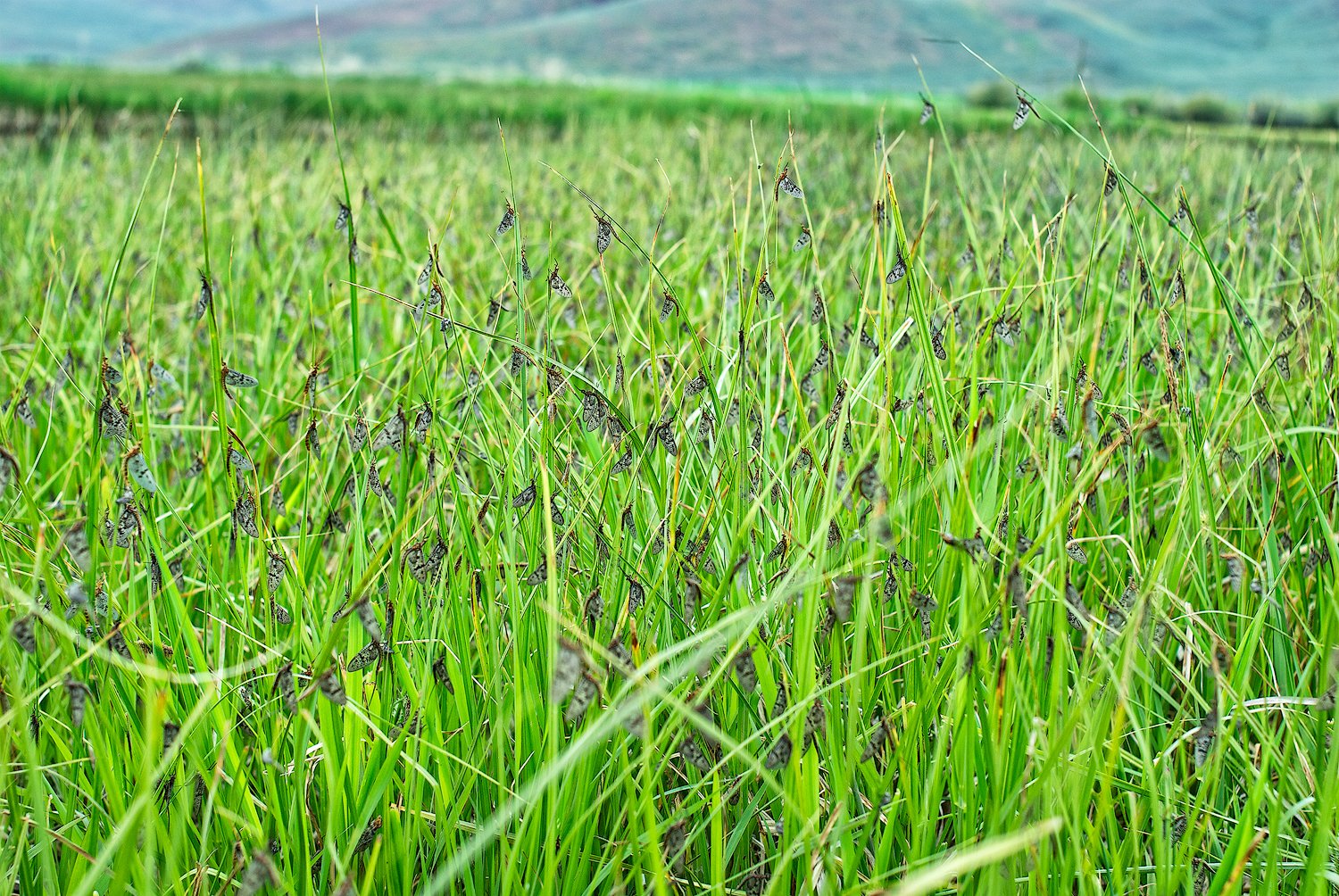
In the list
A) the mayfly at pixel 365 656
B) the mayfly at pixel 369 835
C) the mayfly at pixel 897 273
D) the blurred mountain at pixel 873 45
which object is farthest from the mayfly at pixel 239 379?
the blurred mountain at pixel 873 45

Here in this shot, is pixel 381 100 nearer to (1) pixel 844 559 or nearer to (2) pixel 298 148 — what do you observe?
(2) pixel 298 148

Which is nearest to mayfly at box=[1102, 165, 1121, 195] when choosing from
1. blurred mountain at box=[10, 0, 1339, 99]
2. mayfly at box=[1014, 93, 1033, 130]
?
mayfly at box=[1014, 93, 1033, 130]

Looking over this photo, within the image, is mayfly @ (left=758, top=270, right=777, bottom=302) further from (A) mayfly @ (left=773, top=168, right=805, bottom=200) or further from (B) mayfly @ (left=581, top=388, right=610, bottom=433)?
(B) mayfly @ (left=581, top=388, right=610, bottom=433)

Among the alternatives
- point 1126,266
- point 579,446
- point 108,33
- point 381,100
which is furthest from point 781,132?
point 108,33

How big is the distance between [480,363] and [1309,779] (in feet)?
3.73

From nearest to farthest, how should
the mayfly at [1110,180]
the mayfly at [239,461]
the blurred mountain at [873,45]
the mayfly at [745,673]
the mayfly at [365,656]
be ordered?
1. the mayfly at [745,673]
2. the mayfly at [365,656]
3. the mayfly at [239,461]
4. the mayfly at [1110,180]
5. the blurred mountain at [873,45]

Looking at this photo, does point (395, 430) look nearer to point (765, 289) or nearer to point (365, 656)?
point (365, 656)

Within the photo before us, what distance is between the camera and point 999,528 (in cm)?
→ 116

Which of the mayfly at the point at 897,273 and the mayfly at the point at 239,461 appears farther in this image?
the mayfly at the point at 897,273

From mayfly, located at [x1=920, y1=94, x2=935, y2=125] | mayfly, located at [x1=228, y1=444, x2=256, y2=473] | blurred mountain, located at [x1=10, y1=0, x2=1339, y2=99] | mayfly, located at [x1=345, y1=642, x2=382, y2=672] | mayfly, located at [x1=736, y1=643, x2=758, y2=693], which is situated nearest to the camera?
mayfly, located at [x1=736, y1=643, x2=758, y2=693]

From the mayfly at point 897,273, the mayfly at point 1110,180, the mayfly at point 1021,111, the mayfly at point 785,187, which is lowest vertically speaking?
the mayfly at point 897,273

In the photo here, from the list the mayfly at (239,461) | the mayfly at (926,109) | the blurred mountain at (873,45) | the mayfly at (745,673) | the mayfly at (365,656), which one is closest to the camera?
the mayfly at (745,673)

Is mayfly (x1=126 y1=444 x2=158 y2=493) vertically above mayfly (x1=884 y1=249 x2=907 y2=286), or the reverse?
mayfly (x1=884 y1=249 x2=907 y2=286)

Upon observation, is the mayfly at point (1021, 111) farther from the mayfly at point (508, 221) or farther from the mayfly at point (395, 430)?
the mayfly at point (395, 430)
